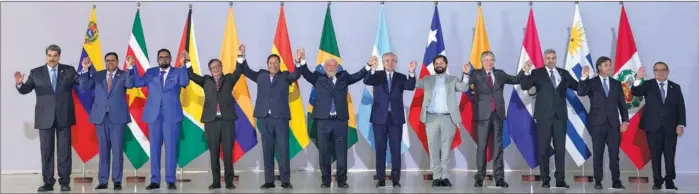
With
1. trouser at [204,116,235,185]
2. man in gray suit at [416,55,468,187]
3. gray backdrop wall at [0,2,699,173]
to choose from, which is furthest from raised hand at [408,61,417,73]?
gray backdrop wall at [0,2,699,173]

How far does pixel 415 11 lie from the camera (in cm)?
954

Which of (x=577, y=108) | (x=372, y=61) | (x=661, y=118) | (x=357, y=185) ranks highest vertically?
(x=372, y=61)

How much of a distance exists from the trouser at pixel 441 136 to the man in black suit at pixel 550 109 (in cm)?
81

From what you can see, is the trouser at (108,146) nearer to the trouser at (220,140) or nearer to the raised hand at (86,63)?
the raised hand at (86,63)

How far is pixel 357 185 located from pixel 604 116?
2420mm

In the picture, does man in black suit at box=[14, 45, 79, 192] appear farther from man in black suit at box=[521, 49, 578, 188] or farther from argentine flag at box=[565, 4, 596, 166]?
argentine flag at box=[565, 4, 596, 166]

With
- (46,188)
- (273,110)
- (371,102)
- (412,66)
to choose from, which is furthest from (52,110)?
(371,102)

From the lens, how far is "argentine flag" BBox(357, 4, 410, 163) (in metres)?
8.62

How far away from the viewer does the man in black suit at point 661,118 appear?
7.17m

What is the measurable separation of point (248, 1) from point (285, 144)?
10.2 feet

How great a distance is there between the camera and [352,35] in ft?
31.2

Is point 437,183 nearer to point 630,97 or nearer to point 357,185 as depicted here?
point 357,185

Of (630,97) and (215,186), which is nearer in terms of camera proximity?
(215,186)

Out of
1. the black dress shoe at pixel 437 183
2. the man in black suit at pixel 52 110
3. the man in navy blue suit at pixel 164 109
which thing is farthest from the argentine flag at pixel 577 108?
the man in black suit at pixel 52 110
